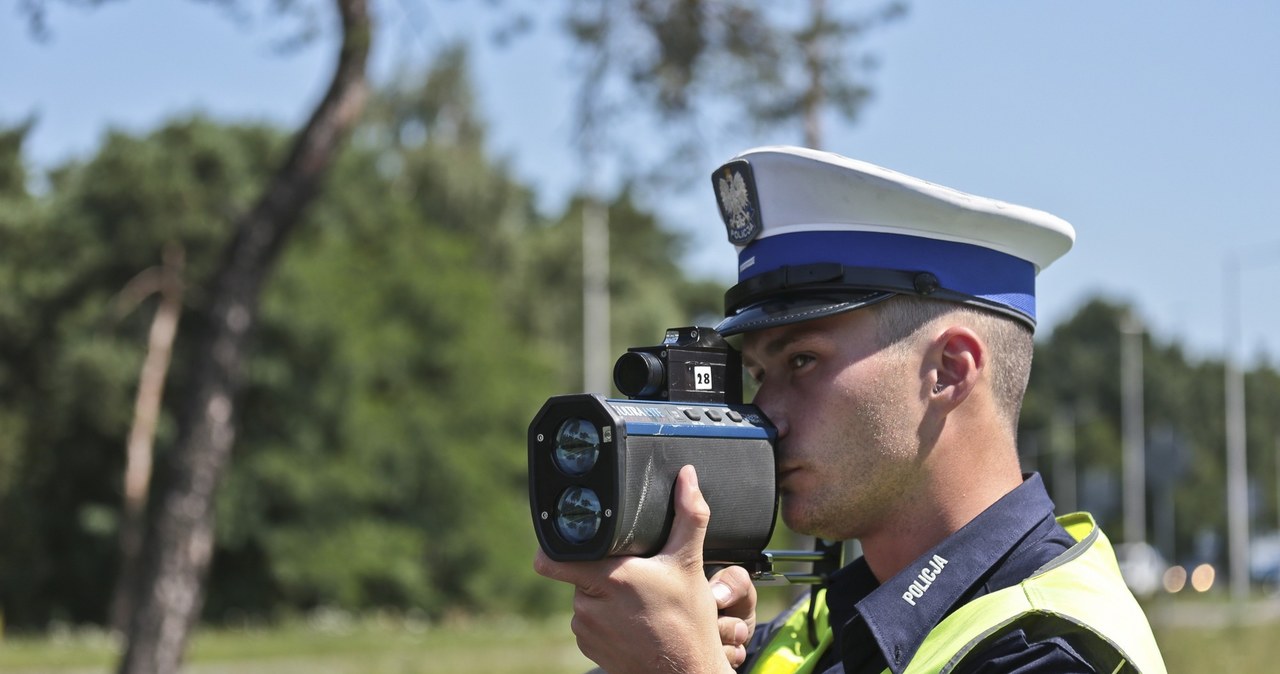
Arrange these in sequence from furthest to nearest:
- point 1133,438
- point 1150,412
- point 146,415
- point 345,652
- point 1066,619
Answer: point 1150,412
point 1133,438
point 146,415
point 345,652
point 1066,619

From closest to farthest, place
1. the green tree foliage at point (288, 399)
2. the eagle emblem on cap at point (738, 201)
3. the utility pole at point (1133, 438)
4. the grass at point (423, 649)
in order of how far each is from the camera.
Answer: the eagle emblem on cap at point (738, 201), the grass at point (423, 649), the green tree foliage at point (288, 399), the utility pole at point (1133, 438)

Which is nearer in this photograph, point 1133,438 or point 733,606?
point 733,606

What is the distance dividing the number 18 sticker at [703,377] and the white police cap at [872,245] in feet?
0.34

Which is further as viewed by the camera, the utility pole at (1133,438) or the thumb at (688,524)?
the utility pole at (1133,438)

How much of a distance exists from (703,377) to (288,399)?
103 ft

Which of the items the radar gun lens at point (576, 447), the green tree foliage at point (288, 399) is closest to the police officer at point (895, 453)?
the radar gun lens at point (576, 447)

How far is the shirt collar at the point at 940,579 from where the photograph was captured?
7.47 feet

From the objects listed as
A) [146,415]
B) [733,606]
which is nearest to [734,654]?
[733,606]

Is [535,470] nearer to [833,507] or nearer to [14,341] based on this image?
[833,507]

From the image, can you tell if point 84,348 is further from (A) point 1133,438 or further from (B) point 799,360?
(A) point 1133,438

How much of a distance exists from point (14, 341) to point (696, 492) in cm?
3287

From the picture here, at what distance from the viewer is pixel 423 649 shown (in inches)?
754

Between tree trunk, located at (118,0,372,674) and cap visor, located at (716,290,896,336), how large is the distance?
7.27 meters

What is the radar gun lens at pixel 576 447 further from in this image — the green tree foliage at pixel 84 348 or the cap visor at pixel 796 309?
the green tree foliage at pixel 84 348
